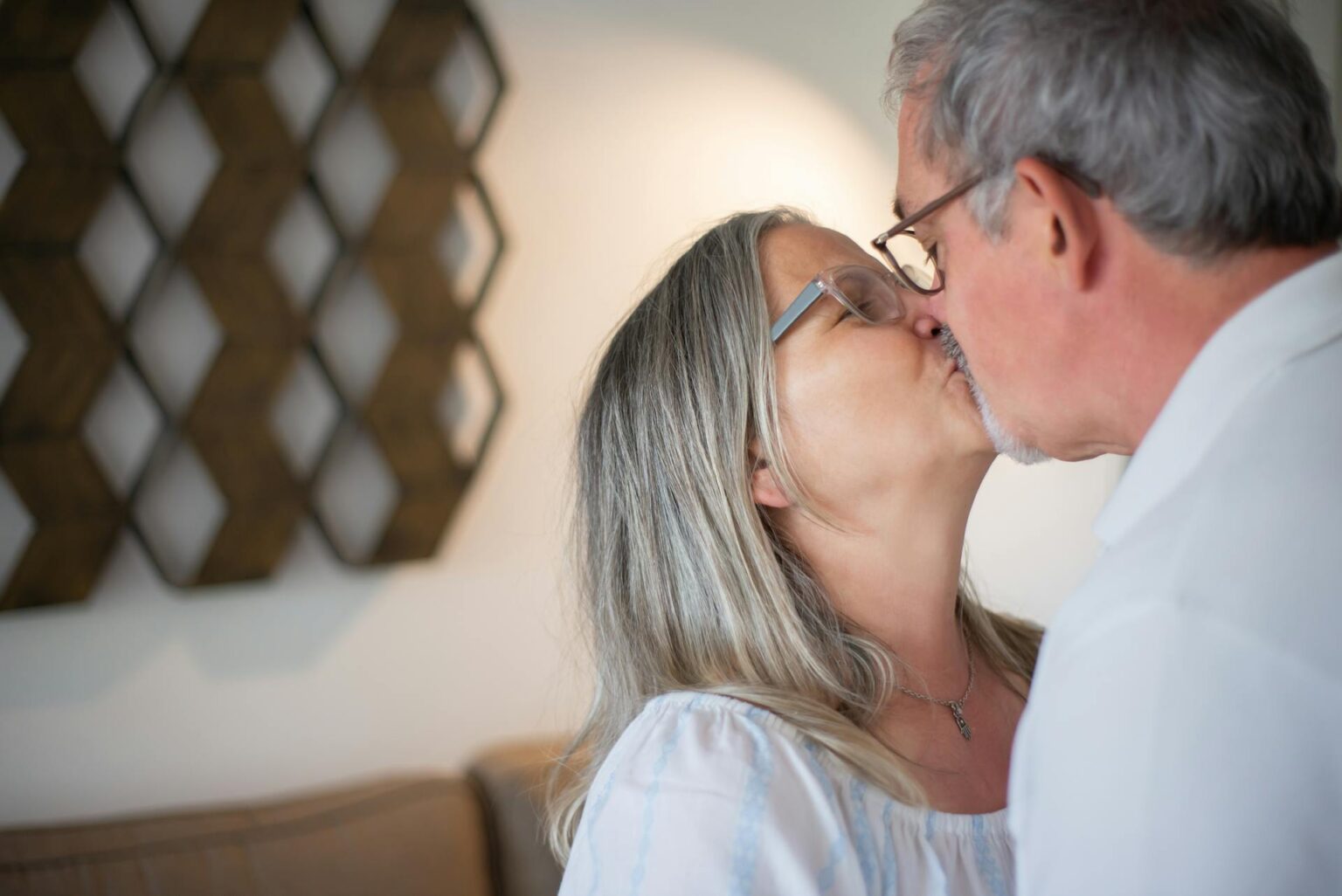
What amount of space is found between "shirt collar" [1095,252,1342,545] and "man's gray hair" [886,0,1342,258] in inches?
2.3

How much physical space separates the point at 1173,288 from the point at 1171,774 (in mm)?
321

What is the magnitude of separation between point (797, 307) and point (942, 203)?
1.05 feet

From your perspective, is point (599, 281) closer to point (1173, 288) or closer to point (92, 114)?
point (92, 114)

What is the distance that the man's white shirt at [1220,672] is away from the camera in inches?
22.5

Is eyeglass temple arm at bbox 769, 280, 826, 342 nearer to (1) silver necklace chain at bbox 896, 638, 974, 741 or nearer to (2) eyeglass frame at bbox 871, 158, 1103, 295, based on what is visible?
(2) eyeglass frame at bbox 871, 158, 1103, 295

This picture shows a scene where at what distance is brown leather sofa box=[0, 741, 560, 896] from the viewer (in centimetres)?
178

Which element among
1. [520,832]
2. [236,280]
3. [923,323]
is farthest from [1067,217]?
[520,832]

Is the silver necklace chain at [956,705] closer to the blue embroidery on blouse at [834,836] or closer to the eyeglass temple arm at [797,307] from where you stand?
the blue embroidery on blouse at [834,836]

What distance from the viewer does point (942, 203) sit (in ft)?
2.92

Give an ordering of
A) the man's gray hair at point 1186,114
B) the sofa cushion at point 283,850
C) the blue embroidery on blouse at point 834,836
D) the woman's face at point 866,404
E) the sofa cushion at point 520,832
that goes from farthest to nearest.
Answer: the sofa cushion at point 520,832, the sofa cushion at point 283,850, the woman's face at point 866,404, the blue embroidery on blouse at point 834,836, the man's gray hair at point 1186,114

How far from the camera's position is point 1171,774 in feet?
1.90

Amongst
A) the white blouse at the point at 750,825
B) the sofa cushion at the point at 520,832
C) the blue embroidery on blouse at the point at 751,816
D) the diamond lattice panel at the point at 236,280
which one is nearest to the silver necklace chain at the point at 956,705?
the white blouse at the point at 750,825

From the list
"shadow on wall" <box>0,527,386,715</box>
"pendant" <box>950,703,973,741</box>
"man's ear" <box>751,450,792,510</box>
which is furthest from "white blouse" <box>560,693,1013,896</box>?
"shadow on wall" <box>0,527,386,715</box>

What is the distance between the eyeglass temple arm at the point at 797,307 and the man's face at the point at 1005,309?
20 centimetres
